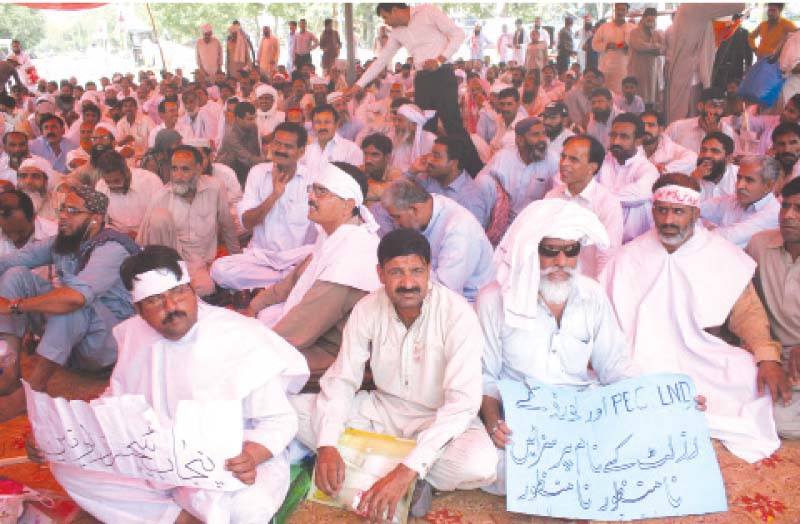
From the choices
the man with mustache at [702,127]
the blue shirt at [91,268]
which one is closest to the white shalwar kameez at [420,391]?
the blue shirt at [91,268]

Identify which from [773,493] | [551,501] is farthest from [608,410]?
[773,493]

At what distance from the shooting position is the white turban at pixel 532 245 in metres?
2.65

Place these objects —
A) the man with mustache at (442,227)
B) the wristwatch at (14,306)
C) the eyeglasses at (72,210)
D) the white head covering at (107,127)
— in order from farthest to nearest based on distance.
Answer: the white head covering at (107,127) < the man with mustache at (442,227) < the eyeglasses at (72,210) < the wristwatch at (14,306)

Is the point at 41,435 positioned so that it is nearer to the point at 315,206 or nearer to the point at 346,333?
the point at 346,333

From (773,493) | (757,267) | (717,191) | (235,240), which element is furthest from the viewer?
(235,240)

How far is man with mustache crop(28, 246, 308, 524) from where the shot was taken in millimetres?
2285

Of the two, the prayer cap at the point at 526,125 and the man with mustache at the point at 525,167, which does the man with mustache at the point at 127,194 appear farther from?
the prayer cap at the point at 526,125

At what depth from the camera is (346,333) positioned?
269 cm

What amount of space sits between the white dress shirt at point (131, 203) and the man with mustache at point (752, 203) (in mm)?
3881

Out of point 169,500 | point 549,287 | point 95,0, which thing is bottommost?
point 169,500

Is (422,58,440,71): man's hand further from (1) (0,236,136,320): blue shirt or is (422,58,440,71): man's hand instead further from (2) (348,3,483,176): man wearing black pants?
(1) (0,236,136,320): blue shirt

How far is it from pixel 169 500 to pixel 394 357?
0.90 m

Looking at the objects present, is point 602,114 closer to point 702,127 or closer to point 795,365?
point 702,127

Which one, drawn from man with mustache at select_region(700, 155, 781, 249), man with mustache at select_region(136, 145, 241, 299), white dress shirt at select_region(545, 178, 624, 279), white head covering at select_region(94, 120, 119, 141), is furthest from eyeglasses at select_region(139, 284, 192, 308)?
white head covering at select_region(94, 120, 119, 141)
